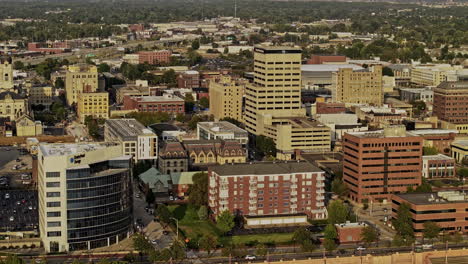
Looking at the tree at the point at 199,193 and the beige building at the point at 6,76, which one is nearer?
the tree at the point at 199,193

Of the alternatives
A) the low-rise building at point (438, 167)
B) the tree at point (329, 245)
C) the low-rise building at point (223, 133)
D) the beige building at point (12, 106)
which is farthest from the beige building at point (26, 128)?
the tree at point (329, 245)

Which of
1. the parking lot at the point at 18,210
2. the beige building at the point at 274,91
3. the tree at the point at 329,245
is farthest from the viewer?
the beige building at the point at 274,91

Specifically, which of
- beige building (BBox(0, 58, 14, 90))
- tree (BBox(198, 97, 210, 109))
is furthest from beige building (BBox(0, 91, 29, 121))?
tree (BBox(198, 97, 210, 109))

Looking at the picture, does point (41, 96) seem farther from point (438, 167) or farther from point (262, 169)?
point (262, 169)

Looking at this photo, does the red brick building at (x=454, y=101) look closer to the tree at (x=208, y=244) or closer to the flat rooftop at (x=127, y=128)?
the flat rooftop at (x=127, y=128)

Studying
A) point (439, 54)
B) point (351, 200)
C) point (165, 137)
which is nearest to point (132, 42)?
point (439, 54)

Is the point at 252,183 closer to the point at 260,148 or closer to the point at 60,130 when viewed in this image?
the point at 260,148

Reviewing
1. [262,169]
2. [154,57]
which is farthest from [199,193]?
[154,57]
